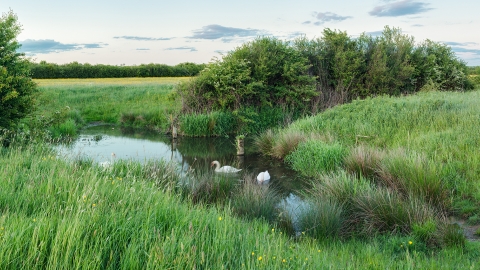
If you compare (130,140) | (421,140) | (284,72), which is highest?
(284,72)

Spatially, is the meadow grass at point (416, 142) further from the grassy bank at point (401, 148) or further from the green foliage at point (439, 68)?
→ the green foliage at point (439, 68)

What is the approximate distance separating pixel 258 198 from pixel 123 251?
11.9ft

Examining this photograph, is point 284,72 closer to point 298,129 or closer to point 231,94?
point 231,94

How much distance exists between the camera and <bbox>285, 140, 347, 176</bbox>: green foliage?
10.6 meters

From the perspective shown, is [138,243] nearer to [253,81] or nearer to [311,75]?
[253,81]

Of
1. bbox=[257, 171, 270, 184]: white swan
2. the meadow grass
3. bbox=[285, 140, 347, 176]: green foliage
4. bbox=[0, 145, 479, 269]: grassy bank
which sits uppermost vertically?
bbox=[0, 145, 479, 269]: grassy bank

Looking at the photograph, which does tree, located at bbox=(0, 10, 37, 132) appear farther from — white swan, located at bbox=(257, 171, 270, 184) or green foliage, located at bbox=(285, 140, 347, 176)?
green foliage, located at bbox=(285, 140, 347, 176)

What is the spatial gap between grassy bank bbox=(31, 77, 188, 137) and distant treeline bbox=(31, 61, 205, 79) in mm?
23540

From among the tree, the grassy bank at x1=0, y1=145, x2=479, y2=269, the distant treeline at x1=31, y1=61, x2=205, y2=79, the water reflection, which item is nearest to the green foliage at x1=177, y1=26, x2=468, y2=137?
the water reflection

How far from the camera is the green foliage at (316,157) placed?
1059 cm

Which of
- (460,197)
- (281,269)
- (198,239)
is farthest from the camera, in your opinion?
(460,197)

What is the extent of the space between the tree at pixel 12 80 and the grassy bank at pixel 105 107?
142 inches

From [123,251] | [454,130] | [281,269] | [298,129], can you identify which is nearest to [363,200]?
[281,269]

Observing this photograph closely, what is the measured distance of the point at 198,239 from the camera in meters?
3.88
